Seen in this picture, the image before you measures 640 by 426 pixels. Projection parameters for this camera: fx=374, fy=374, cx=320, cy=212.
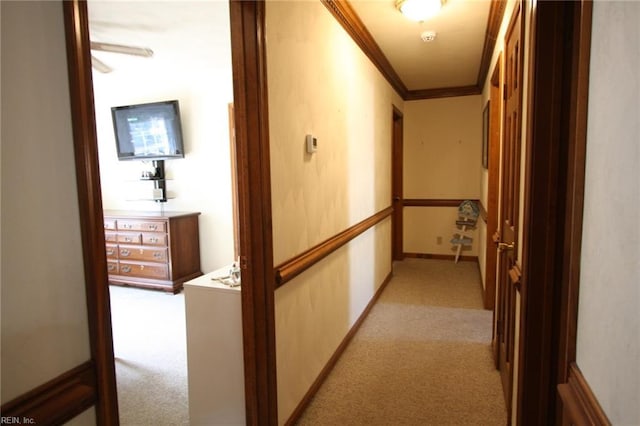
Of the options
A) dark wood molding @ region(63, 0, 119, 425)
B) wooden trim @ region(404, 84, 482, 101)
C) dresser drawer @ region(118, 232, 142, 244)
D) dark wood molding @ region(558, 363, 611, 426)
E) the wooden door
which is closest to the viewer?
dark wood molding @ region(558, 363, 611, 426)

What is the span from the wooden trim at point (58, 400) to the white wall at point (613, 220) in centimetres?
109

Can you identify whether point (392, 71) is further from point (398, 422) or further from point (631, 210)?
point (631, 210)

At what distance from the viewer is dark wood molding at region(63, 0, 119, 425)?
0.84 metres

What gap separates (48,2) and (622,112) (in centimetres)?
114

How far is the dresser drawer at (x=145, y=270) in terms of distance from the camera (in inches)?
171

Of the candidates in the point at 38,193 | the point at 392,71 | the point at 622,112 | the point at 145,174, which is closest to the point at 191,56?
the point at 145,174

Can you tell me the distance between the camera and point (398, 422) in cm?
202

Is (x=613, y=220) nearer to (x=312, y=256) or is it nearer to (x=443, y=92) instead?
(x=312, y=256)

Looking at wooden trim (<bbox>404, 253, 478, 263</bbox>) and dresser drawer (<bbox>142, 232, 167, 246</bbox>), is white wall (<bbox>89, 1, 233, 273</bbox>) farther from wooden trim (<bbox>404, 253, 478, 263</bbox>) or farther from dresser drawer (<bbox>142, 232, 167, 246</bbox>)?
wooden trim (<bbox>404, 253, 478, 263</bbox>)

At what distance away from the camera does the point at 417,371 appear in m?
2.52

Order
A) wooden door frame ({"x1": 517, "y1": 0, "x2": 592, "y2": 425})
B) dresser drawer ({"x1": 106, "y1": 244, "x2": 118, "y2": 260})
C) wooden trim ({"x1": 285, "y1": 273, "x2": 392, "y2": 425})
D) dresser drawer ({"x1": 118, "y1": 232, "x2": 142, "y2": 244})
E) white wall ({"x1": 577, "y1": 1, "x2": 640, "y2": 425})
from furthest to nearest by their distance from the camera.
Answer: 1. dresser drawer ({"x1": 106, "y1": 244, "x2": 118, "y2": 260})
2. dresser drawer ({"x1": 118, "y1": 232, "x2": 142, "y2": 244})
3. wooden trim ({"x1": 285, "y1": 273, "x2": 392, "y2": 425})
4. wooden door frame ({"x1": 517, "y1": 0, "x2": 592, "y2": 425})
5. white wall ({"x1": 577, "y1": 1, "x2": 640, "y2": 425})

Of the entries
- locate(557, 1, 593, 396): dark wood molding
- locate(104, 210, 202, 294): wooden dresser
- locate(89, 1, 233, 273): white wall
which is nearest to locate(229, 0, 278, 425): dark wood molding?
locate(557, 1, 593, 396): dark wood molding

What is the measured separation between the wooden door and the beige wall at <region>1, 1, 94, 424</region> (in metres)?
1.64

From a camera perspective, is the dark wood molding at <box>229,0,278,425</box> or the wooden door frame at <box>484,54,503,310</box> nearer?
the dark wood molding at <box>229,0,278,425</box>
